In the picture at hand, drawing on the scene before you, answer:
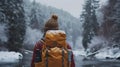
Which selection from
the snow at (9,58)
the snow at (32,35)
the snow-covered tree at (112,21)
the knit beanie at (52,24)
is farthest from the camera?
the snow at (32,35)

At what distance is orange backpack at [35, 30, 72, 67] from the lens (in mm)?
4891

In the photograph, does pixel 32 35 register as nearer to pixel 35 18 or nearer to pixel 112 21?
pixel 35 18

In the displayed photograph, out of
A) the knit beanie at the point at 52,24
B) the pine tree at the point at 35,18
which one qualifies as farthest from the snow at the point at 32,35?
the knit beanie at the point at 52,24

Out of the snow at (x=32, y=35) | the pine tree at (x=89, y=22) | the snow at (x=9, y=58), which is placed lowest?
the snow at (x=32, y=35)

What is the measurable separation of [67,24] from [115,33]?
13114 cm

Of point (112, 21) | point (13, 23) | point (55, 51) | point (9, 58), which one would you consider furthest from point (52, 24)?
point (13, 23)

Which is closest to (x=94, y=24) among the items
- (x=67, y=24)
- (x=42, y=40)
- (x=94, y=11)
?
(x=94, y=11)

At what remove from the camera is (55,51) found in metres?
4.88

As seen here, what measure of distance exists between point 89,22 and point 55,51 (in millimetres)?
59975

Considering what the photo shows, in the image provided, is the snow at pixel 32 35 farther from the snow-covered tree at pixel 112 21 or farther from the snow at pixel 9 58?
the snow at pixel 9 58

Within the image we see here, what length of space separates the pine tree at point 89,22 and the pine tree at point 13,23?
56.5 ft

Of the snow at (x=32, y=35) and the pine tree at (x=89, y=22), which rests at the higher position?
the pine tree at (x=89, y=22)

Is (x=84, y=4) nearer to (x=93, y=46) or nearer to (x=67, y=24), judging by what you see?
(x=93, y=46)

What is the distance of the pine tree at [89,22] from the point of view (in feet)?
209
